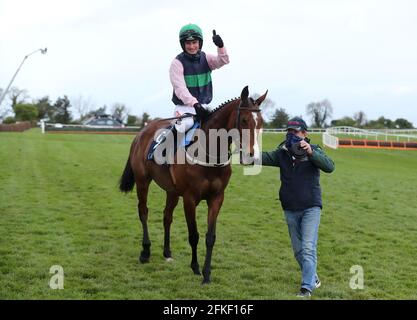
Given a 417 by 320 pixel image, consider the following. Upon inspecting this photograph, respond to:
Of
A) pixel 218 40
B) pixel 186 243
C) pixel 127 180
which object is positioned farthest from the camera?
pixel 127 180

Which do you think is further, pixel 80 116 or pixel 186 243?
pixel 80 116

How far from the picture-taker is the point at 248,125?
5.30 metres

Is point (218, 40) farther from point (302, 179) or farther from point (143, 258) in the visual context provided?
point (143, 258)

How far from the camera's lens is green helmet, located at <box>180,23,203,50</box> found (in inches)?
253

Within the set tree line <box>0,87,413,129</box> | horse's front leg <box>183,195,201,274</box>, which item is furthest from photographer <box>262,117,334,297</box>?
tree line <box>0,87,413,129</box>

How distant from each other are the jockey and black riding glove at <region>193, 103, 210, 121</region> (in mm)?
85

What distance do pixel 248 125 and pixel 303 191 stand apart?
1.00 m

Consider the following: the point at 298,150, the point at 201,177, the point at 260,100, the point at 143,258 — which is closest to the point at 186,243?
the point at 143,258

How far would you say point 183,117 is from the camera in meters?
6.42

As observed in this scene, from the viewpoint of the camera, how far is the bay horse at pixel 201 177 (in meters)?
5.45

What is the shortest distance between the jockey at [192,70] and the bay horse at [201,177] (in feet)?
1.63

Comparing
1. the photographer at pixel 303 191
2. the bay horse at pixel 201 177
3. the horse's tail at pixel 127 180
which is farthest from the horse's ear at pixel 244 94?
the horse's tail at pixel 127 180

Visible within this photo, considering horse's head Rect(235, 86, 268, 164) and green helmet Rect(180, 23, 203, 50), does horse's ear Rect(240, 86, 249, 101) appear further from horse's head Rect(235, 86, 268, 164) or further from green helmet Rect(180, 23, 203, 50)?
green helmet Rect(180, 23, 203, 50)
